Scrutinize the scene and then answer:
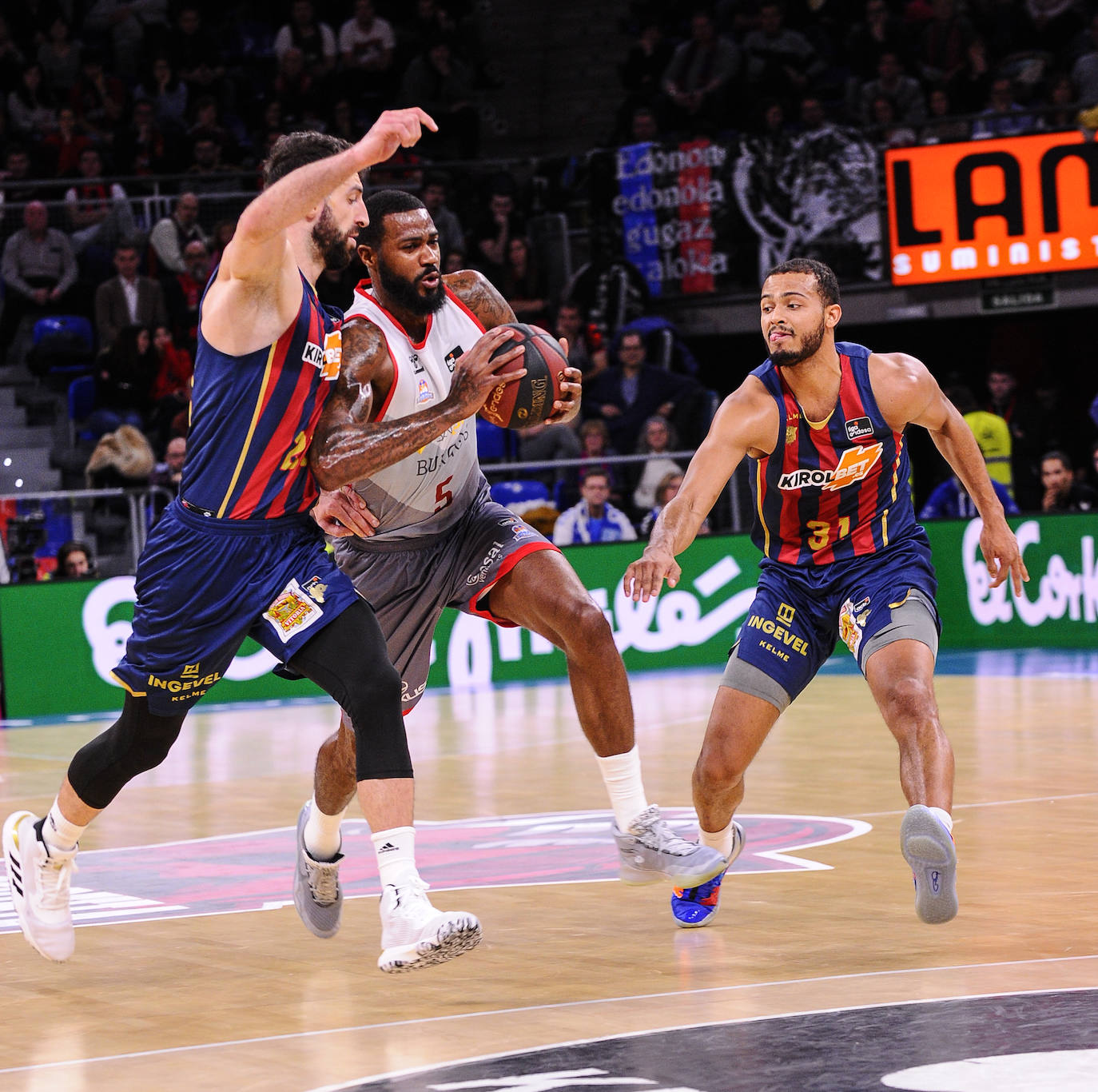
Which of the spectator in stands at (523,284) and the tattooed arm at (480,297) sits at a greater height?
the spectator in stands at (523,284)

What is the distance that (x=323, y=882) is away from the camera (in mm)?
5797

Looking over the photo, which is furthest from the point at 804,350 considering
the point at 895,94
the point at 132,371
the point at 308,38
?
the point at 308,38

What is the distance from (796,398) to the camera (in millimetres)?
6117

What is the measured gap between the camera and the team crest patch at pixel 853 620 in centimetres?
594

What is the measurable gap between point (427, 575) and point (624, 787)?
37.0 inches

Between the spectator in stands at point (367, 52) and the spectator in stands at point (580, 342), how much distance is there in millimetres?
4277

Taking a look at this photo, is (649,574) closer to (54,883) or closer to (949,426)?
(949,426)

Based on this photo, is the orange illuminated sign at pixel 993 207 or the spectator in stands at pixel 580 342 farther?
the spectator in stands at pixel 580 342

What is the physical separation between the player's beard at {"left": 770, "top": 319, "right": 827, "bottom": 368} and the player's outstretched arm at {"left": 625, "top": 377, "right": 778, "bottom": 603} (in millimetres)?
138

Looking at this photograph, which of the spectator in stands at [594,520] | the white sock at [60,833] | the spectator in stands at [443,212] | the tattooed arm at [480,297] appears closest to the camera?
the white sock at [60,833]

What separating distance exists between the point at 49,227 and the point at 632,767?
12203 millimetres

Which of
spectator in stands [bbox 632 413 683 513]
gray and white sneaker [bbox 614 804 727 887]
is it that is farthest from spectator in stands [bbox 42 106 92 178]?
gray and white sneaker [bbox 614 804 727 887]

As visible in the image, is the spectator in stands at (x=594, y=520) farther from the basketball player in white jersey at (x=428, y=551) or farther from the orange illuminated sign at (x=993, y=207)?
the basketball player in white jersey at (x=428, y=551)

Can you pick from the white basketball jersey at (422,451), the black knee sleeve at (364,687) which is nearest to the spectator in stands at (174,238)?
the white basketball jersey at (422,451)
